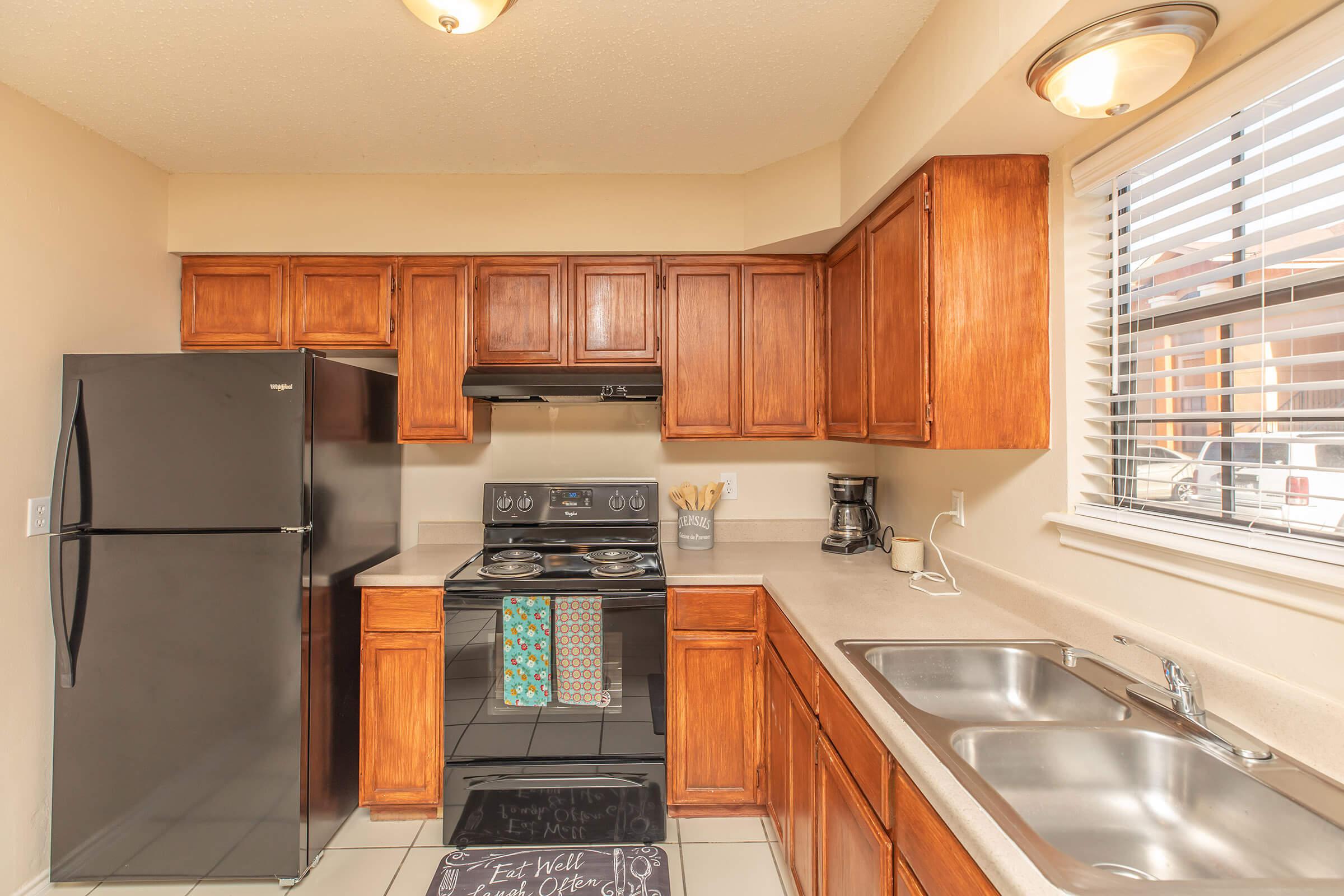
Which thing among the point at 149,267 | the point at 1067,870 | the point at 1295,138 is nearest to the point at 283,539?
the point at 149,267

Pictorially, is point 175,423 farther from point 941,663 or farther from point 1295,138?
Result: point 1295,138

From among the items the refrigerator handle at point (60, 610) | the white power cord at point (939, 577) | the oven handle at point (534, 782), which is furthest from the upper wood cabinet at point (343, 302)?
the white power cord at point (939, 577)

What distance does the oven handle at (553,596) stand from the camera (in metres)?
2.19

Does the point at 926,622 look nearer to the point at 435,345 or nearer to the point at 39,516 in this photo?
the point at 435,345

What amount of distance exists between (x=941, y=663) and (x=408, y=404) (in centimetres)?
216

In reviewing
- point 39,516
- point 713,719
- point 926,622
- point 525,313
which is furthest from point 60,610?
point 926,622

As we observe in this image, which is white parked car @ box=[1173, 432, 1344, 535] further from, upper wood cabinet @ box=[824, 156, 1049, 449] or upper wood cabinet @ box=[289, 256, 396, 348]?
upper wood cabinet @ box=[289, 256, 396, 348]

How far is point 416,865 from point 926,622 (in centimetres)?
183

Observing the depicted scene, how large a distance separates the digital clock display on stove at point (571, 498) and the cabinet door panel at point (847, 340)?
1068 millimetres

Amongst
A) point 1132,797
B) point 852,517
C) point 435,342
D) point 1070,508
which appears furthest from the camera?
point 852,517

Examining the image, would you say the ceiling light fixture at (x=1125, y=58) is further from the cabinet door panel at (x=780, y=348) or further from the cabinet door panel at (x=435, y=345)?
the cabinet door panel at (x=435, y=345)

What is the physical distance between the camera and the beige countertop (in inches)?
35.4

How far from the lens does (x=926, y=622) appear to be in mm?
1674

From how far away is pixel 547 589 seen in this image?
7.23ft
